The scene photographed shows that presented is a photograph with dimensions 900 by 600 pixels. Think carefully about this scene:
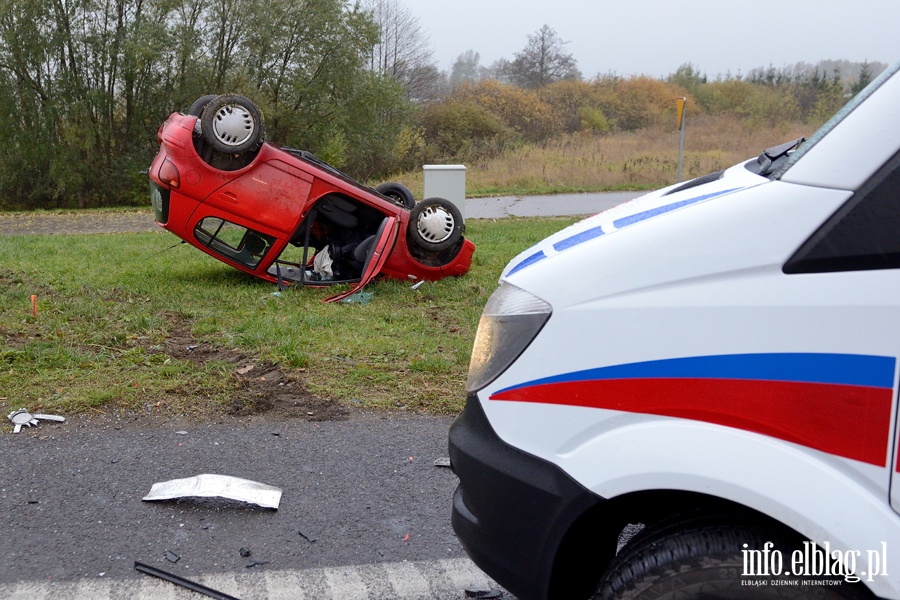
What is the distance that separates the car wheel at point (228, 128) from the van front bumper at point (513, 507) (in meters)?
6.56

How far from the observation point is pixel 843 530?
1.71m

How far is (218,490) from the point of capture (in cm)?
393

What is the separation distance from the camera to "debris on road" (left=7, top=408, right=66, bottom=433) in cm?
480

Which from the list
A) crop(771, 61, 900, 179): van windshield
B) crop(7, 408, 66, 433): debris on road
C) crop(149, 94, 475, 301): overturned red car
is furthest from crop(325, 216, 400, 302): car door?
crop(771, 61, 900, 179): van windshield

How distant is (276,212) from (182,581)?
582 centimetres

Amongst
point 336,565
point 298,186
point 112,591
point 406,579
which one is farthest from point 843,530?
point 298,186

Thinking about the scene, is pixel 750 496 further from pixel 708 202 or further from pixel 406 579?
pixel 406 579

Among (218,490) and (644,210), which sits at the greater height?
(644,210)

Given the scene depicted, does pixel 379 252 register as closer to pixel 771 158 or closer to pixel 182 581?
pixel 182 581

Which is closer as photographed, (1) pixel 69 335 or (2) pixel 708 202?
(2) pixel 708 202

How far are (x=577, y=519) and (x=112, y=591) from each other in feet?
6.37

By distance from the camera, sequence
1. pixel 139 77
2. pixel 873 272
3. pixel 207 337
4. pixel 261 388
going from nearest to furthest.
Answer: pixel 873 272 < pixel 261 388 < pixel 207 337 < pixel 139 77

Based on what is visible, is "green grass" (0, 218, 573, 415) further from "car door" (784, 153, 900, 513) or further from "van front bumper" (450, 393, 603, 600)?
"car door" (784, 153, 900, 513)

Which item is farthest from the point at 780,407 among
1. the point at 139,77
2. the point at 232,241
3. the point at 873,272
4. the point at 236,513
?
the point at 139,77
